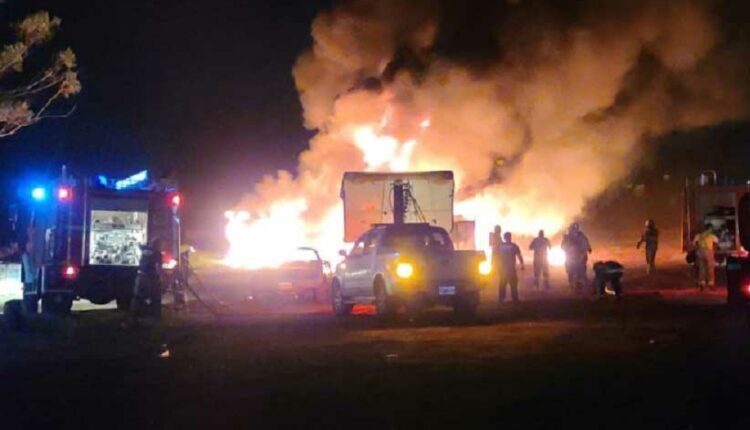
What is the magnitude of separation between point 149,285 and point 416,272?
461cm

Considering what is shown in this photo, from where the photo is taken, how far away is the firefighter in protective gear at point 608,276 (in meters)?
21.3

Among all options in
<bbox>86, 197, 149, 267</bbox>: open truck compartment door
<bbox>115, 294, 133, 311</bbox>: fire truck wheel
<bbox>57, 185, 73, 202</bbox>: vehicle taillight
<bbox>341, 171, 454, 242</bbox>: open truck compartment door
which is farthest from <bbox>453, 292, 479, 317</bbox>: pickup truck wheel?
<bbox>341, 171, 454, 242</bbox>: open truck compartment door

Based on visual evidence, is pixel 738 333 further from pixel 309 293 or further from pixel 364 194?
pixel 364 194

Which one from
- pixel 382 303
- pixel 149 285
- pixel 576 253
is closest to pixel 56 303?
pixel 149 285

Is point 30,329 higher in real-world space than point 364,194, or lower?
lower

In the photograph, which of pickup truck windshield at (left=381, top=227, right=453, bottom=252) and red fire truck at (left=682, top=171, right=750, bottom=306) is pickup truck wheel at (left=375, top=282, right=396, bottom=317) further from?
red fire truck at (left=682, top=171, right=750, bottom=306)

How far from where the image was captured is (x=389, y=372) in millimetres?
11047

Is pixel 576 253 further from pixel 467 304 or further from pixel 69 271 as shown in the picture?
pixel 69 271

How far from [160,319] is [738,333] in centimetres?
957

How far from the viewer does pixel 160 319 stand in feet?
58.6

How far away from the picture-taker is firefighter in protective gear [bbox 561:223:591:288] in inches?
926

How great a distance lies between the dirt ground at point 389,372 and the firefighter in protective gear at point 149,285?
0.42m

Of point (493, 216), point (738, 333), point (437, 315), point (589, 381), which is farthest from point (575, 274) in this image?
point (589, 381)

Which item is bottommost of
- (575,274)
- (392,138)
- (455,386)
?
(455,386)
